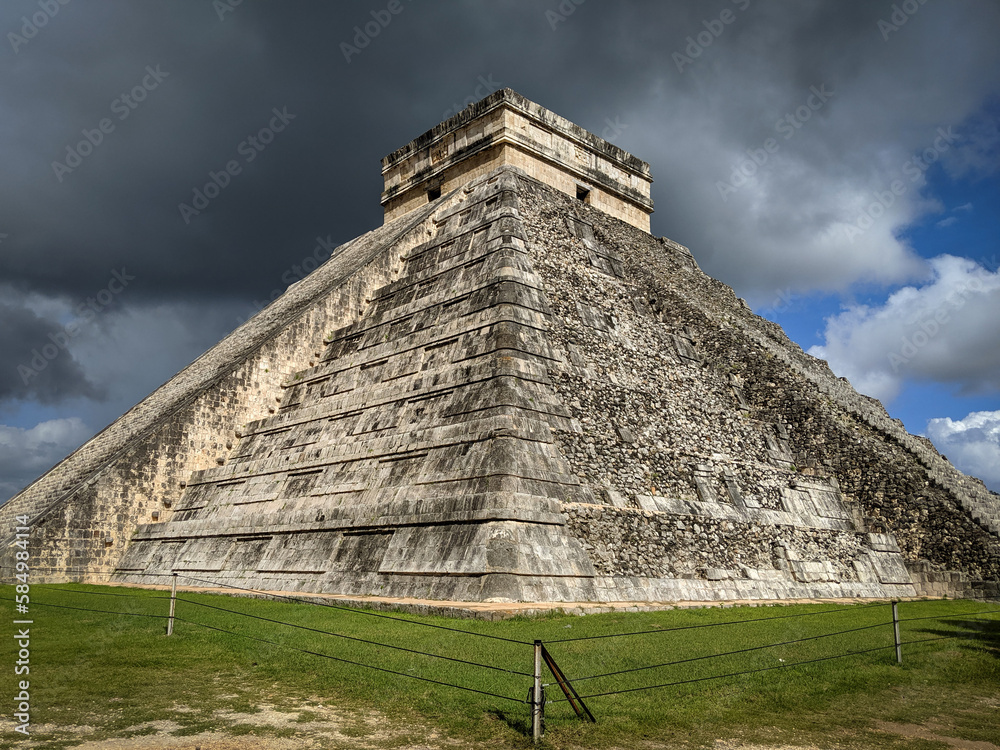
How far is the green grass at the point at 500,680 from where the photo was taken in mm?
4793

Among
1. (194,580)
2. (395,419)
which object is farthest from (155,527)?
(395,419)

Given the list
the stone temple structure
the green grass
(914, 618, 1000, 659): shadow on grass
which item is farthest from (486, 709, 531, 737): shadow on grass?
(914, 618, 1000, 659): shadow on grass

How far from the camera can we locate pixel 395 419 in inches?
448

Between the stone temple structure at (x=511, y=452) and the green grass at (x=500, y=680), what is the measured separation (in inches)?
58.2

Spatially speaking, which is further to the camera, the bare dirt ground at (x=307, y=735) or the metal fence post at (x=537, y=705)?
the metal fence post at (x=537, y=705)

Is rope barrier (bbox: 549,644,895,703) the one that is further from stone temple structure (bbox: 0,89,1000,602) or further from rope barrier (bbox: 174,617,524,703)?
stone temple structure (bbox: 0,89,1000,602)

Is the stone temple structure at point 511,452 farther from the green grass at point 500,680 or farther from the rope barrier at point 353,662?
the rope barrier at point 353,662

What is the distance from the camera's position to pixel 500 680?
5.57 m

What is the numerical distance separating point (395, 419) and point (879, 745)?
791cm

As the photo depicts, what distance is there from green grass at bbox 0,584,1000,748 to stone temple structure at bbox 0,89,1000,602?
1.48m

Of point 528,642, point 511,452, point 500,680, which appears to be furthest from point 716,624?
point 511,452

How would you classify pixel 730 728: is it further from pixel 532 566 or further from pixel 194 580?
pixel 194 580

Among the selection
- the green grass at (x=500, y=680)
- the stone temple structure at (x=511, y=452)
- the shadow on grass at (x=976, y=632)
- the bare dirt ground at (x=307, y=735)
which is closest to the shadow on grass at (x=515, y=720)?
the green grass at (x=500, y=680)

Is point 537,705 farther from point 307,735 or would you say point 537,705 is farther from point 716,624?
point 716,624
